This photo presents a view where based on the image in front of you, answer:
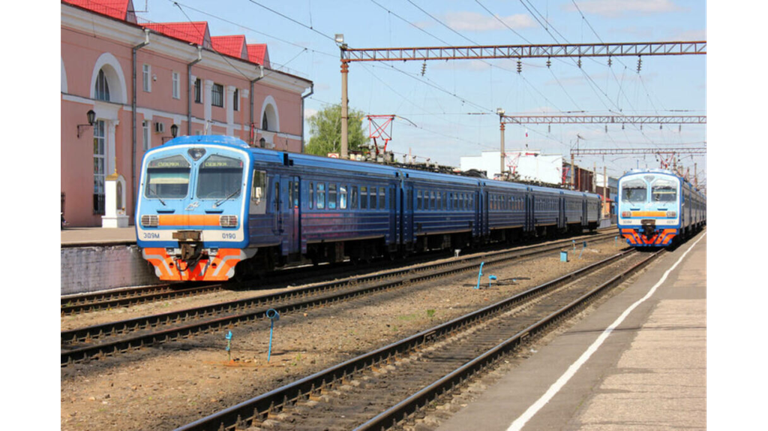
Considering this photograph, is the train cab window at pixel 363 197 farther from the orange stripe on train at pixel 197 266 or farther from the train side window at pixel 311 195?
the orange stripe on train at pixel 197 266

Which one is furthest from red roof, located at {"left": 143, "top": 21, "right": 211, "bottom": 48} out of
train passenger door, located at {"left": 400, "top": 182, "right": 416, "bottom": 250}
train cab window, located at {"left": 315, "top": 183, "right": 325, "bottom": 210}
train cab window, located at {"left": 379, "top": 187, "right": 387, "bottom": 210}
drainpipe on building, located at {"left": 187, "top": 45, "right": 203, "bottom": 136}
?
train cab window, located at {"left": 315, "top": 183, "right": 325, "bottom": 210}

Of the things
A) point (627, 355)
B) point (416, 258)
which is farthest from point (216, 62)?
point (627, 355)

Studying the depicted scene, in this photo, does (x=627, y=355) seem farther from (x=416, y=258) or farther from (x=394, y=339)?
(x=416, y=258)

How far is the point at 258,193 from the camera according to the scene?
17.5 metres

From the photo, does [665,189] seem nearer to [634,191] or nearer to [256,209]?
[634,191]

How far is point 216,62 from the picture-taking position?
134 ft

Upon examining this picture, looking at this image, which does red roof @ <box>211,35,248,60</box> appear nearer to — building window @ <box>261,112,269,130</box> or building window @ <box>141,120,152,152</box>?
building window @ <box>261,112,269,130</box>

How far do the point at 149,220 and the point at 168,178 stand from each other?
39.8 inches

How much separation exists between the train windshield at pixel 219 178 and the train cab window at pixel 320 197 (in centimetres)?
354

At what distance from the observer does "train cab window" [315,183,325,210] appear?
67.1 feet

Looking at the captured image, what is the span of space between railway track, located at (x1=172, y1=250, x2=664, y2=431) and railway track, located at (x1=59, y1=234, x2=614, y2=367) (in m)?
2.36

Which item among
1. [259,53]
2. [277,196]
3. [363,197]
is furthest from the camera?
[259,53]

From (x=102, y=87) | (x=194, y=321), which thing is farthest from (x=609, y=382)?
(x=102, y=87)

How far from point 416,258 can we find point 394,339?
57.7 feet
